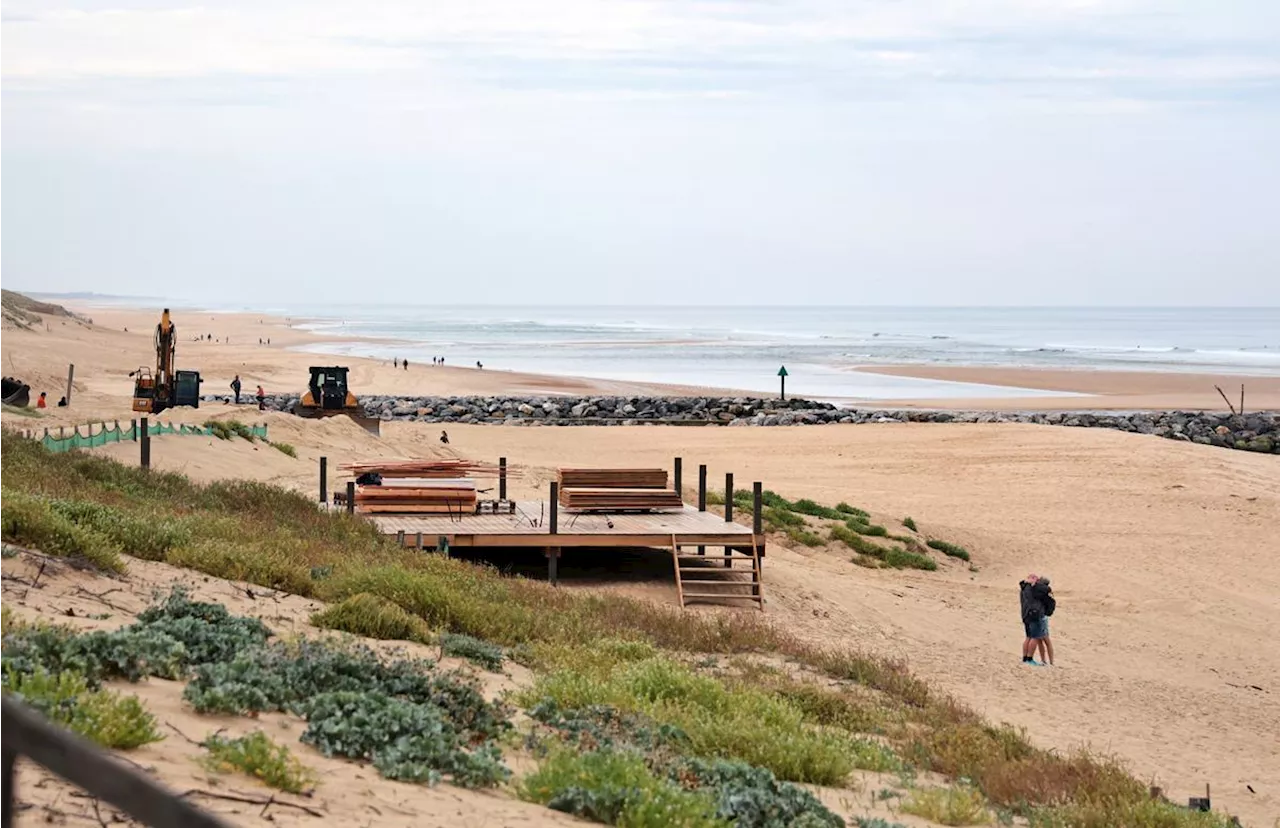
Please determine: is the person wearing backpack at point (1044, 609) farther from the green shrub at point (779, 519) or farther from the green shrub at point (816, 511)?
the green shrub at point (816, 511)

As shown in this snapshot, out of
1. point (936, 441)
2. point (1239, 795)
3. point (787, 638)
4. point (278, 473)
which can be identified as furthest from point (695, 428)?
point (1239, 795)

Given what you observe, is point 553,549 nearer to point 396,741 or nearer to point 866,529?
point 866,529

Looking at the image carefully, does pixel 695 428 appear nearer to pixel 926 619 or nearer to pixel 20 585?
pixel 926 619

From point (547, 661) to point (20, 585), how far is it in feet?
12.9

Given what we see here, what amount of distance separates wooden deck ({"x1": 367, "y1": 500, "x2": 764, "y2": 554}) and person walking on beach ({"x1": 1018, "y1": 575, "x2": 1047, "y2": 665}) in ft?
13.8

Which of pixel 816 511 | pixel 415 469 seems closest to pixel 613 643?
pixel 415 469

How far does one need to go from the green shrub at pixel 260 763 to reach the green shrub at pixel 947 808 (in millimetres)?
3720

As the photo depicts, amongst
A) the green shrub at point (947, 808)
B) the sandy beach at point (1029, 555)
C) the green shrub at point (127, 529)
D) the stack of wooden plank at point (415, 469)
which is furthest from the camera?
the stack of wooden plank at point (415, 469)

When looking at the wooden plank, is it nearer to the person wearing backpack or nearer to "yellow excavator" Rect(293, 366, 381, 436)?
the person wearing backpack

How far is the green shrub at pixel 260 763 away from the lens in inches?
241

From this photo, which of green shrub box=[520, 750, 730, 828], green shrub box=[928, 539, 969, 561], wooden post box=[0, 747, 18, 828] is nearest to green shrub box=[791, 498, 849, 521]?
green shrub box=[928, 539, 969, 561]

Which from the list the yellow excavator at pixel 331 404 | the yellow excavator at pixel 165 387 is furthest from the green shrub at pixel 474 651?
the yellow excavator at pixel 165 387

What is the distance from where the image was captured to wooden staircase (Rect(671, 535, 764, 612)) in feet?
60.7

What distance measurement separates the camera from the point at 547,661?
10.7 metres
